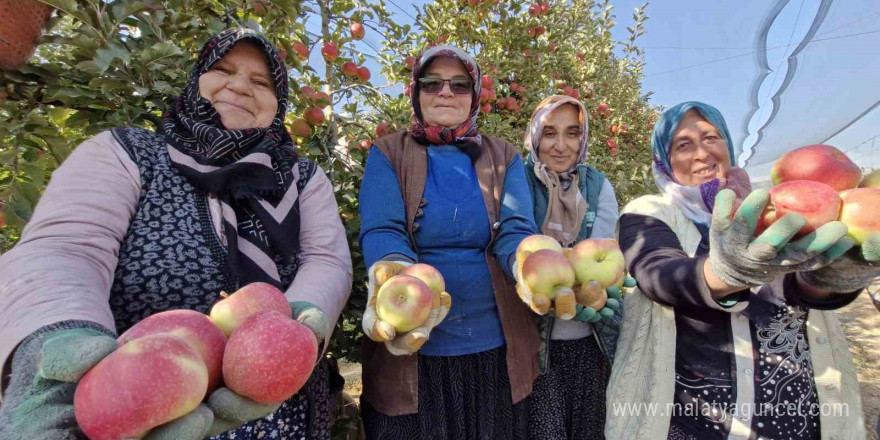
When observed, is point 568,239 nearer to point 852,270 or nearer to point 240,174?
point 852,270

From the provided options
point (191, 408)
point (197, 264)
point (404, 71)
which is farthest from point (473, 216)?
point (404, 71)

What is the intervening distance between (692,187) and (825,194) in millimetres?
474

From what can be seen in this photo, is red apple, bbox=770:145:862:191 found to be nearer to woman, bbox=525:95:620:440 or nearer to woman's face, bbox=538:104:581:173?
woman, bbox=525:95:620:440

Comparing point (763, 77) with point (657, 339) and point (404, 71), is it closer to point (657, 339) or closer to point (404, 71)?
point (404, 71)

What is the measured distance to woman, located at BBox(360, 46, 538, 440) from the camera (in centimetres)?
125

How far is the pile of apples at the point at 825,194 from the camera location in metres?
0.85

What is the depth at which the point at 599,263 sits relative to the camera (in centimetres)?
119

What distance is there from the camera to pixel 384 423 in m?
1.26

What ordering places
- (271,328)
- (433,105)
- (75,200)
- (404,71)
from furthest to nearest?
(404,71)
(433,105)
(75,200)
(271,328)

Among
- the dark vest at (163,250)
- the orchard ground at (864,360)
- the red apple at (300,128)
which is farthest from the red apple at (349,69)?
the orchard ground at (864,360)

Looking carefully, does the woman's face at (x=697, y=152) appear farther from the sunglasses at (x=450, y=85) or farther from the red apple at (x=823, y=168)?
the sunglasses at (x=450, y=85)

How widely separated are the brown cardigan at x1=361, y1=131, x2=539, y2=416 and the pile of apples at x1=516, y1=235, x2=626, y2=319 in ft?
0.67

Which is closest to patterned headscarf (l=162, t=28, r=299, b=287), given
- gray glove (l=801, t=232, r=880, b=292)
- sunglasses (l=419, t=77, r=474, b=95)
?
sunglasses (l=419, t=77, r=474, b=95)

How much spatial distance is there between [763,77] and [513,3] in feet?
31.1
